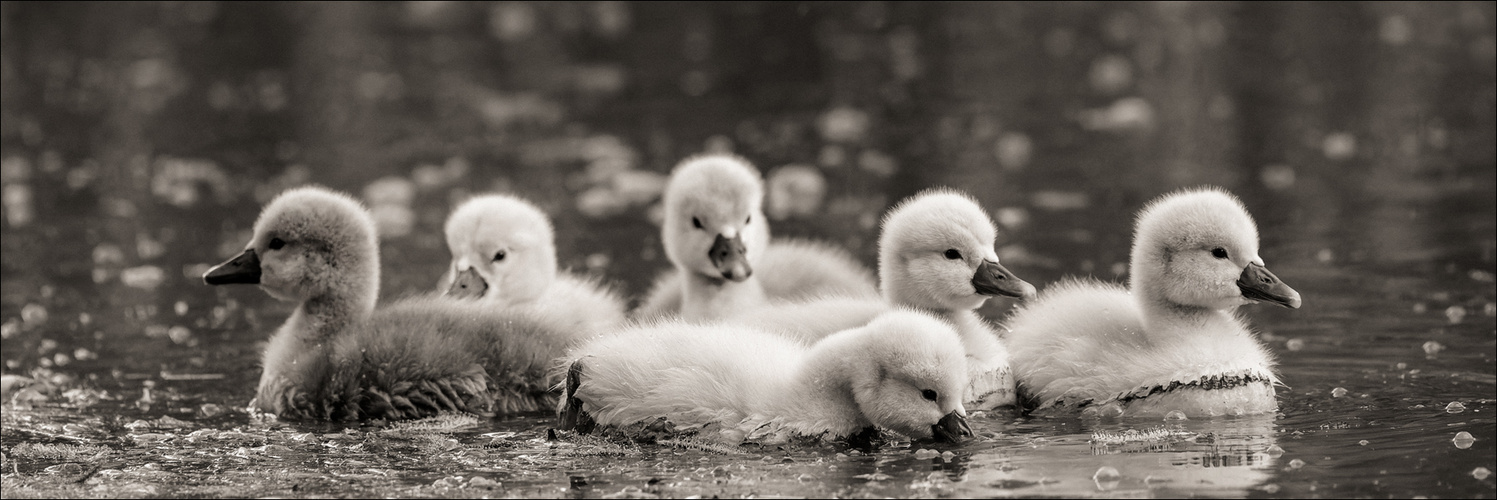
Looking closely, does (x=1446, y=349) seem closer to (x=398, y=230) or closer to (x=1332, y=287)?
(x=1332, y=287)

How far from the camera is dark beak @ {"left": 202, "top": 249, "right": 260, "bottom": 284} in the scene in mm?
9078

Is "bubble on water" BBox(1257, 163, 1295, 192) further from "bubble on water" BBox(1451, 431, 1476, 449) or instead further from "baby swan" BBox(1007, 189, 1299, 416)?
"bubble on water" BBox(1451, 431, 1476, 449)

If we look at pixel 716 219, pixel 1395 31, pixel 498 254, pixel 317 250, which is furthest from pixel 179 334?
pixel 1395 31

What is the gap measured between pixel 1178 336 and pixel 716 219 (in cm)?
248

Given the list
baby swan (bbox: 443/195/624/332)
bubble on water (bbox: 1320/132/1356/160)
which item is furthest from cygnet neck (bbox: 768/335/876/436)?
bubble on water (bbox: 1320/132/1356/160)

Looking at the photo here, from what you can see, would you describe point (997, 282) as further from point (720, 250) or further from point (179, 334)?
point (179, 334)

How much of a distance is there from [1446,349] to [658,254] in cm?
563

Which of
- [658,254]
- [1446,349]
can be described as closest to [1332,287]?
[1446,349]

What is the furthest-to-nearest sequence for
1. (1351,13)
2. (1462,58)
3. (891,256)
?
(1351,13) → (1462,58) → (891,256)

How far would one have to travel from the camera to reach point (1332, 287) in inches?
426

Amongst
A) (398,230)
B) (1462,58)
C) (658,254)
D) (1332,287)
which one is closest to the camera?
(1332,287)

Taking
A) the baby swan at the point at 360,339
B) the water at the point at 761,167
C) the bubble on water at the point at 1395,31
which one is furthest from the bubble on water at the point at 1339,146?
the baby swan at the point at 360,339

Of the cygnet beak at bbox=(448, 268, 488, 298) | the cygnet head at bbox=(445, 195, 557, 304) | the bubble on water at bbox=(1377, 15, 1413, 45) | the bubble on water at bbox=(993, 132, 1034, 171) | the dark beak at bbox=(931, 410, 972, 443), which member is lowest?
the dark beak at bbox=(931, 410, 972, 443)

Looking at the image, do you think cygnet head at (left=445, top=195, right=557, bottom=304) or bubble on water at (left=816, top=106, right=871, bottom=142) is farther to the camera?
bubble on water at (left=816, top=106, right=871, bottom=142)
